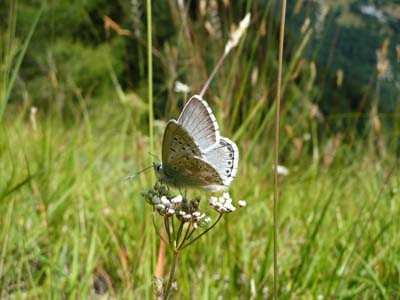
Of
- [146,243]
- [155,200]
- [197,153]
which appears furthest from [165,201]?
[146,243]

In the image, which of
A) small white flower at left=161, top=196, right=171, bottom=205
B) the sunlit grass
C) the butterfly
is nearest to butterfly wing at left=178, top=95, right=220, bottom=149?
the butterfly

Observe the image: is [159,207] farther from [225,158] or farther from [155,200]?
[225,158]

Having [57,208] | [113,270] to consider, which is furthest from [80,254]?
[57,208]

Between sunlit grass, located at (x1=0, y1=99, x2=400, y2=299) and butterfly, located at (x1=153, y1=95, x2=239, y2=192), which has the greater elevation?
butterfly, located at (x1=153, y1=95, x2=239, y2=192)

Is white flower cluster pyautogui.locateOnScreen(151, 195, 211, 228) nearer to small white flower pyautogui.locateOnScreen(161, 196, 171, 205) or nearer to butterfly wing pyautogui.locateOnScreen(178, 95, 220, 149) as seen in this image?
small white flower pyautogui.locateOnScreen(161, 196, 171, 205)

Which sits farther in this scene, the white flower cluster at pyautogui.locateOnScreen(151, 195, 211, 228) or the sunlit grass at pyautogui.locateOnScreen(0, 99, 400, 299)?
the sunlit grass at pyautogui.locateOnScreen(0, 99, 400, 299)

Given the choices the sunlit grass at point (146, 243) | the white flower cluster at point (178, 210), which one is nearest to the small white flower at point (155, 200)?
the white flower cluster at point (178, 210)

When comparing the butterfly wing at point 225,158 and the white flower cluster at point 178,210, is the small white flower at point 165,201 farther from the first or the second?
the butterfly wing at point 225,158
